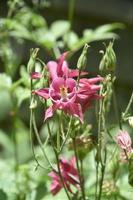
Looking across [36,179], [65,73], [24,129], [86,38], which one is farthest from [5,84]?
[24,129]

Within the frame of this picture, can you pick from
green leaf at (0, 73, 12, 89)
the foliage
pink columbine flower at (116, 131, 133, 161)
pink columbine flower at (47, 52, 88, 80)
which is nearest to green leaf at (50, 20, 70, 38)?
the foliage

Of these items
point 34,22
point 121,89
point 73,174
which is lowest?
point 121,89

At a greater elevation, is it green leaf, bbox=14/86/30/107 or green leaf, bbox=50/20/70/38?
green leaf, bbox=50/20/70/38

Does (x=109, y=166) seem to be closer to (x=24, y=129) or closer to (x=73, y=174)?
(x=73, y=174)

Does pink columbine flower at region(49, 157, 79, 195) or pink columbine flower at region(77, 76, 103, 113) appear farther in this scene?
pink columbine flower at region(49, 157, 79, 195)

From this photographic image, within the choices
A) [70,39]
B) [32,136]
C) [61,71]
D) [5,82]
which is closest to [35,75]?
[61,71]

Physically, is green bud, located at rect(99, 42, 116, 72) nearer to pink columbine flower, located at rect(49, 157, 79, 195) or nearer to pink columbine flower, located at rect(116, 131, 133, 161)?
pink columbine flower, located at rect(116, 131, 133, 161)

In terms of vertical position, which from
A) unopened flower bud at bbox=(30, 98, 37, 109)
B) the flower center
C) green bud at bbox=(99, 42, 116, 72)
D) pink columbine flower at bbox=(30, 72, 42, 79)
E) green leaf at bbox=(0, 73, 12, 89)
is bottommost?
green leaf at bbox=(0, 73, 12, 89)

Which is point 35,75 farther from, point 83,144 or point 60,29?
point 60,29
